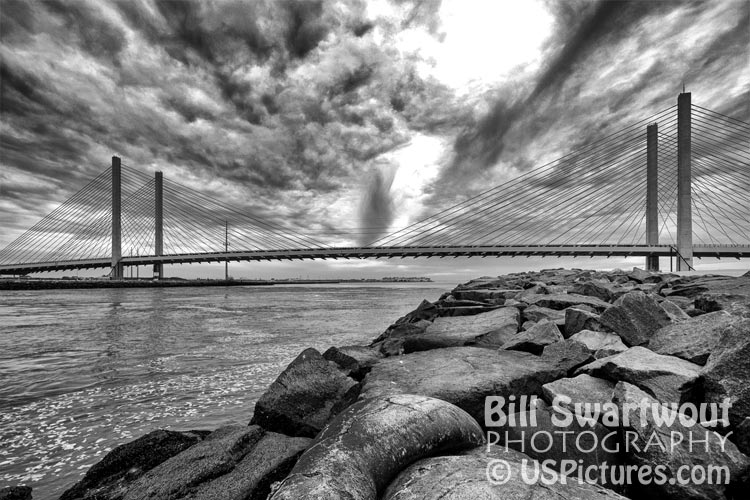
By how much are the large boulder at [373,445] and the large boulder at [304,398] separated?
1090mm

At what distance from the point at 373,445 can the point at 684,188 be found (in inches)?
1522

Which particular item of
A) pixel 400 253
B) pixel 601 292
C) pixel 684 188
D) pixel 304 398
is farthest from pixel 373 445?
pixel 400 253

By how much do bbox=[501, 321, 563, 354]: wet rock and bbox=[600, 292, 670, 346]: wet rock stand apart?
0.65 m

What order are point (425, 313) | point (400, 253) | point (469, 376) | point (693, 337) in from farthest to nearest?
point (400, 253) → point (425, 313) → point (693, 337) → point (469, 376)

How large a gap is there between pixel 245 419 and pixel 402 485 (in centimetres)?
282

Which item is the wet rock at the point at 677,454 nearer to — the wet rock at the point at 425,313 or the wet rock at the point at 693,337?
the wet rock at the point at 693,337

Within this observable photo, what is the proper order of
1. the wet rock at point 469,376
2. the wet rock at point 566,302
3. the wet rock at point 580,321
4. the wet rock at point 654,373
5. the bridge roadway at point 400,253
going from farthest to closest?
the bridge roadway at point 400,253 → the wet rock at point 566,302 → the wet rock at point 580,321 → the wet rock at point 469,376 → the wet rock at point 654,373

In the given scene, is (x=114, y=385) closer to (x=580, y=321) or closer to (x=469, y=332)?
(x=469, y=332)

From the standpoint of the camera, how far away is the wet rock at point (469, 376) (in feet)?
9.71

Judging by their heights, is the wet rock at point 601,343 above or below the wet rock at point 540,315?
above

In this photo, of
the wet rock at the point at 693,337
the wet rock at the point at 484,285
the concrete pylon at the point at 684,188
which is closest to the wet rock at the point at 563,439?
the wet rock at the point at 693,337

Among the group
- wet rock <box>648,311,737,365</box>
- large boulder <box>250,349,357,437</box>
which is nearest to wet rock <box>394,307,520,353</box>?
large boulder <box>250,349,357,437</box>

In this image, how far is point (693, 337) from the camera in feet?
11.1

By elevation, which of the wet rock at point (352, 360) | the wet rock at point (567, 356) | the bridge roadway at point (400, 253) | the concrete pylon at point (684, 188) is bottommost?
the wet rock at point (352, 360)
